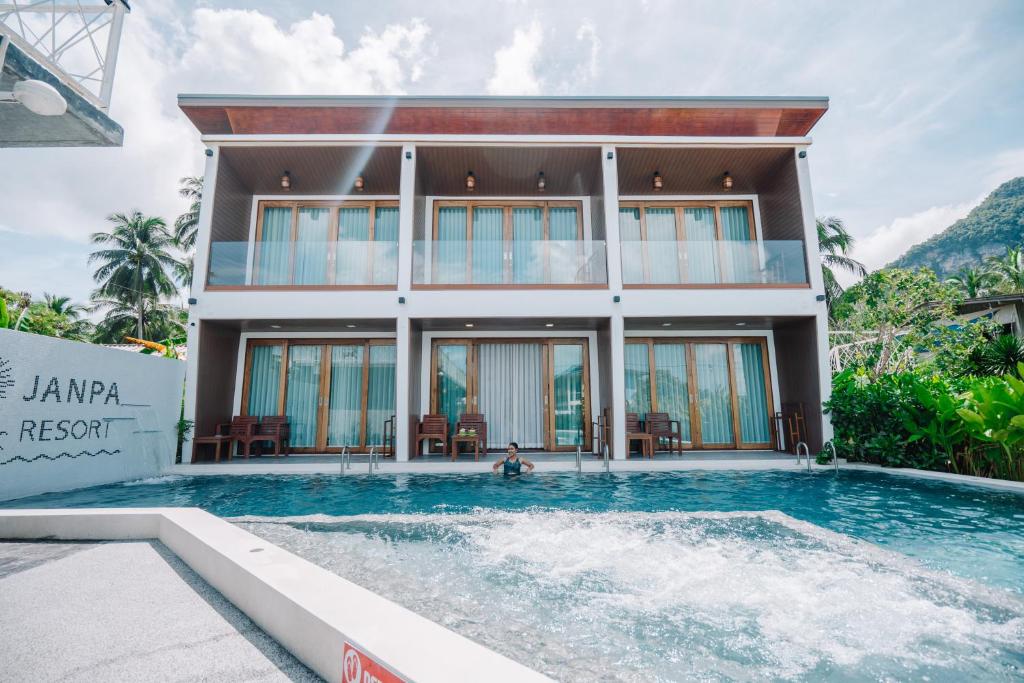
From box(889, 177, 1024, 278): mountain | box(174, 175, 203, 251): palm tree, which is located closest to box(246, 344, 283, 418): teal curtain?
box(174, 175, 203, 251): palm tree

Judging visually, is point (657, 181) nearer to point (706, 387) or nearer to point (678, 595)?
point (706, 387)

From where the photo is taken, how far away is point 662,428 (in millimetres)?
10734

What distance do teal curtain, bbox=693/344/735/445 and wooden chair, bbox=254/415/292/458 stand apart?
32.5 ft

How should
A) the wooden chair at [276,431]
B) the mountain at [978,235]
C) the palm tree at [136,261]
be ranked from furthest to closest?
1. the mountain at [978,235]
2. the palm tree at [136,261]
3. the wooden chair at [276,431]

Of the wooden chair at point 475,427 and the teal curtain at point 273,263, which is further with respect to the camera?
the teal curtain at point 273,263

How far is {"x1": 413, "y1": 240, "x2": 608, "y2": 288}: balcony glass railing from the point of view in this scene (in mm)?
10102

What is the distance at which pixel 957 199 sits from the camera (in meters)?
47.0

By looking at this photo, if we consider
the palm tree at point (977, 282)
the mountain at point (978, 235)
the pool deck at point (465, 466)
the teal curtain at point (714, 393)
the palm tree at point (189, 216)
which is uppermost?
the mountain at point (978, 235)

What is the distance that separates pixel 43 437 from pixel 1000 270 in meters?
45.3

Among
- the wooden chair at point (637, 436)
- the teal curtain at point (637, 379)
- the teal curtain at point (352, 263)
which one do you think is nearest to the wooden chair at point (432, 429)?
the teal curtain at point (352, 263)

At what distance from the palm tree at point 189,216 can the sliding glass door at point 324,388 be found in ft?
63.4

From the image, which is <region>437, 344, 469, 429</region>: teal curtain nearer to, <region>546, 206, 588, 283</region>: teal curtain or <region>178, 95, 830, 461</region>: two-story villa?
Answer: <region>178, 95, 830, 461</region>: two-story villa

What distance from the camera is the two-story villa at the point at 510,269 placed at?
990 centimetres

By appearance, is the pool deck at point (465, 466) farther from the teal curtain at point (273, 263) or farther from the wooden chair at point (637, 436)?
the teal curtain at point (273, 263)
